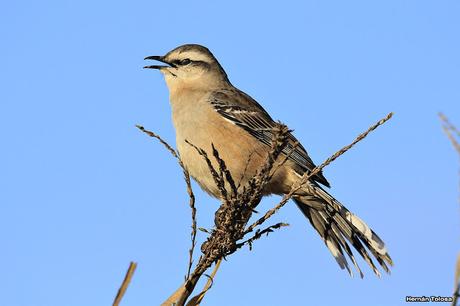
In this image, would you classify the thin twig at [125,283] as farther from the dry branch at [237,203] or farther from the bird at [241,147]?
the bird at [241,147]

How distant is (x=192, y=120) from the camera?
27.1ft

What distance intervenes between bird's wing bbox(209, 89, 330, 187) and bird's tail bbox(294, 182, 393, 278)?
304mm

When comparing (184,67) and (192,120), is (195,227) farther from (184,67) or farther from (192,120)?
(184,67)

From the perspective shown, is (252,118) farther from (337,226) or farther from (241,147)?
(337,226)

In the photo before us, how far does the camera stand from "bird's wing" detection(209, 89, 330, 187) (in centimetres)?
842

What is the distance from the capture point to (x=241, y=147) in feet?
26.8

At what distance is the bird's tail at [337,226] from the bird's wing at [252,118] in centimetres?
30

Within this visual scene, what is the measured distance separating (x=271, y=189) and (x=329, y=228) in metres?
0.85

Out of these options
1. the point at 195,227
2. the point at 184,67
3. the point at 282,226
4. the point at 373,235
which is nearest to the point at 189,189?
the point at 195,227

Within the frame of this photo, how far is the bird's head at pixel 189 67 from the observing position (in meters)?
9.31

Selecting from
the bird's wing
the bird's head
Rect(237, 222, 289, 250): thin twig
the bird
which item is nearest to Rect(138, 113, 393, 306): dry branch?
Rect(237, 222, 289, 250): thin twig

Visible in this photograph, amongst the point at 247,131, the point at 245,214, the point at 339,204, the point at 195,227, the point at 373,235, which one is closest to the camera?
the point at 195,227

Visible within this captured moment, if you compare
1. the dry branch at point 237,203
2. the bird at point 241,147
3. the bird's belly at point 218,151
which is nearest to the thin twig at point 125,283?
the dry branch at point 237,203

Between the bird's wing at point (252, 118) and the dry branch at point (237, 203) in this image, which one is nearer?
the dry branch at point (237, 203)
